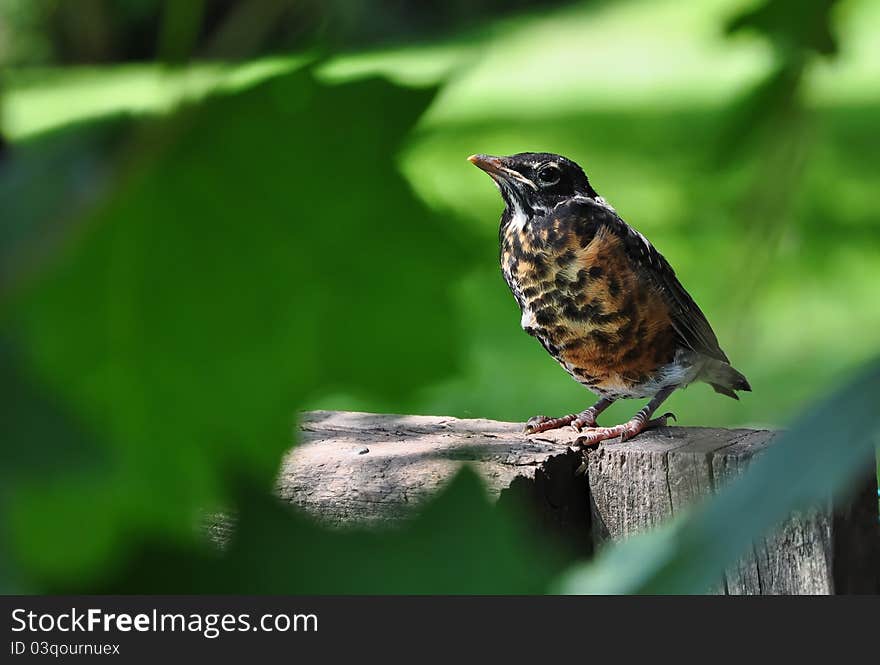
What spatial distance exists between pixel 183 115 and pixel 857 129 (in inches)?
106

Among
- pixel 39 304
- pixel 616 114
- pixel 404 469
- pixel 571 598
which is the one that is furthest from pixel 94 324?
pixel 616 114

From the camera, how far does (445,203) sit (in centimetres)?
29

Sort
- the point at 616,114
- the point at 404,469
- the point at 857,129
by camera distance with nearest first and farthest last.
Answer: the point at 404,469, the point at 857,129, the point at 616,114

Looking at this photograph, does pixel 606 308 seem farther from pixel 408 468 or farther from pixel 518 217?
pixel 408 468

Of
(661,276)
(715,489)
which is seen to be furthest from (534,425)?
(661,276)

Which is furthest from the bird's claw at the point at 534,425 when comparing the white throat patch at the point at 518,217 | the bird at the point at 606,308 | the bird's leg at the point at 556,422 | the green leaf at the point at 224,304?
the green leaf at the point at 224,304

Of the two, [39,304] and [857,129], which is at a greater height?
[857,129]

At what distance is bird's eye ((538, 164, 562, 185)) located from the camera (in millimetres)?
1381

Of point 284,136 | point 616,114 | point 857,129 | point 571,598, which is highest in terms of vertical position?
point 616,114

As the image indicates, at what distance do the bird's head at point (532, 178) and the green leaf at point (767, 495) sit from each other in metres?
1.19

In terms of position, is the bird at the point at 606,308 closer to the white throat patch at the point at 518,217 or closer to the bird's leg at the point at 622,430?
the white throat patch at the point at 518,217

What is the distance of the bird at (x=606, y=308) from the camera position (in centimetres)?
129

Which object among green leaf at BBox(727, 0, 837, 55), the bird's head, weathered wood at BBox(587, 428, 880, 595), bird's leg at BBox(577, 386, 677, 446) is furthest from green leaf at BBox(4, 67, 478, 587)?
the bird's head

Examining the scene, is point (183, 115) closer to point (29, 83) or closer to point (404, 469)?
point (29, 83)
